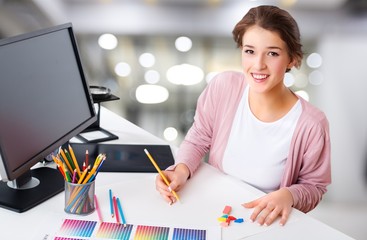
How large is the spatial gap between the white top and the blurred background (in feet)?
5.39

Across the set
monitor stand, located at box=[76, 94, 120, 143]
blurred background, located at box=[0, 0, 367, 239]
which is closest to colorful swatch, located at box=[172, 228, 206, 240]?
monitor stand, located at box=[76, 94, 120, 143]

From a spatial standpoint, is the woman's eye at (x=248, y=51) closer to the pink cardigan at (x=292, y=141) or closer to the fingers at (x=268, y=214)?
the pink cardigan at (x=292, y=141)

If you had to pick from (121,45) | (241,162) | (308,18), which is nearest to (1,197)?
(241,162)

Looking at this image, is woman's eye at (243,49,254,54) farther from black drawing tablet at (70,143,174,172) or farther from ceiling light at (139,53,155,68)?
ceiling light at (139,53,155,68)

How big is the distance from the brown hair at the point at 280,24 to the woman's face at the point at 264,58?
0.01 m

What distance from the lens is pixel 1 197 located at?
3.99ft

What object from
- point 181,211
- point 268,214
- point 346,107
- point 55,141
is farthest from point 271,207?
point 346,107

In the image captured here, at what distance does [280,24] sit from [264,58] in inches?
4.2

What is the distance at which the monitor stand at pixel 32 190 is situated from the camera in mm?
1192

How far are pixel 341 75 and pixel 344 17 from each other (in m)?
0.40

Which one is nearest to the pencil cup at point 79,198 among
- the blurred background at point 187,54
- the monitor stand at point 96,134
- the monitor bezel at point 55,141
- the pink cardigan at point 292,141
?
the monitor bezel at point 55,141

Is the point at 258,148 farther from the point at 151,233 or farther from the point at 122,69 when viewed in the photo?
the point at 122,69

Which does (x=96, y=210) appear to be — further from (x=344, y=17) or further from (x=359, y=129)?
(x=344, y=17)

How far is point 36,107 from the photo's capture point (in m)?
1.24
